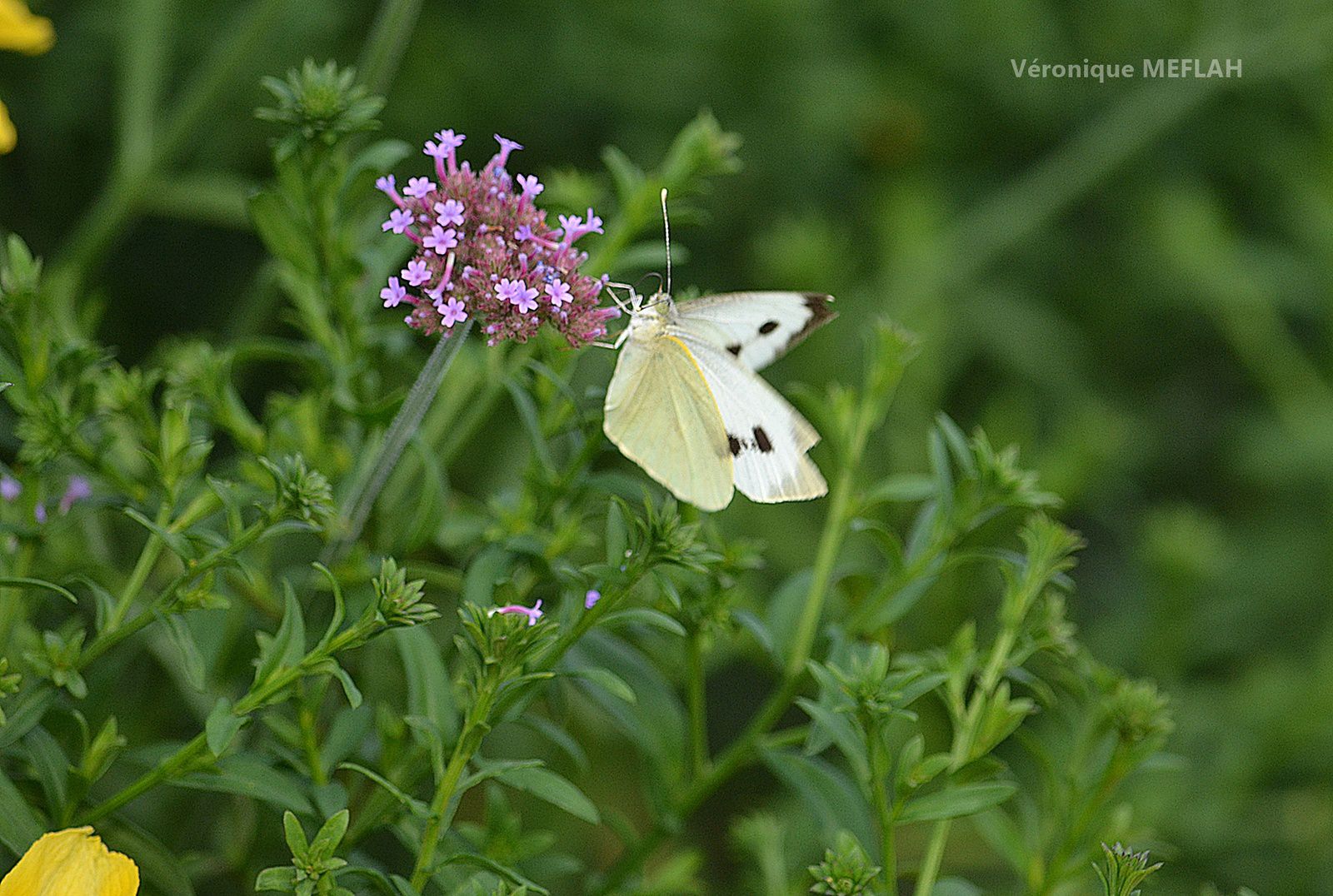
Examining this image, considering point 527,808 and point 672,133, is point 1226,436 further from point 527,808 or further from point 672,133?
point 527,808

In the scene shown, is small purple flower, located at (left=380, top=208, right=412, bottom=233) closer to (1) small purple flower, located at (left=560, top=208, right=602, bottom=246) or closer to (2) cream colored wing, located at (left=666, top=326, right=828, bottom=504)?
(1) small purple flower, located at (left=560, top=208, right=602, bottom=246)

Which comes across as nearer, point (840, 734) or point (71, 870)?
point (71, 870)

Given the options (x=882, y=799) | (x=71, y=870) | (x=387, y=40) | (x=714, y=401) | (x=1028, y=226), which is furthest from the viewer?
(x=1028, y=226)

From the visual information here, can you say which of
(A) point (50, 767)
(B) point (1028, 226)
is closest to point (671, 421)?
(A) point (50, 767)

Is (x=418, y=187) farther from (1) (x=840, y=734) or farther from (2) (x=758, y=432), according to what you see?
(1) (x=840, y=734)

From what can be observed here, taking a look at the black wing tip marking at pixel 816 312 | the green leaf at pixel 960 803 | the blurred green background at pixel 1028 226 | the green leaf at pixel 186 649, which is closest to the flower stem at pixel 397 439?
the green leaf at pixel 186 649

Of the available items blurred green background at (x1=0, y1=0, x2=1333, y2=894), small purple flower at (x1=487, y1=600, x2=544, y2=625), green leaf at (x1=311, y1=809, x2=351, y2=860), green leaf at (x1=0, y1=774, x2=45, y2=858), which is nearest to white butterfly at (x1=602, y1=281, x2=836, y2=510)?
small purple flower at (x1=487, y1=600, x2=544, y2=625)

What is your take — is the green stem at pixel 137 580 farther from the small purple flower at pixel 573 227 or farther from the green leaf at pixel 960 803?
the green leaf at pixel 960 803
